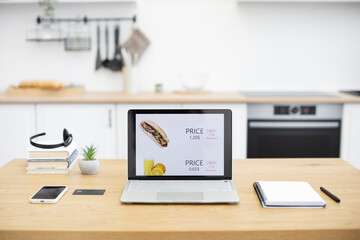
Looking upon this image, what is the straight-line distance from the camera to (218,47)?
142 inches

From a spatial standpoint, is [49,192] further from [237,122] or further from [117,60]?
[117,60]

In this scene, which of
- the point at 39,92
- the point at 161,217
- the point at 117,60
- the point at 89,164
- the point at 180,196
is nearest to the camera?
the point at 161,217

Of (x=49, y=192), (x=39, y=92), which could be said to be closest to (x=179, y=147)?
(x=49, y=192)

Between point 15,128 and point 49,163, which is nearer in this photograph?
point 49,163

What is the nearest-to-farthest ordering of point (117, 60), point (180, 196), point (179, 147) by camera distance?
point (180, 196), point (179, 147), point (117, 60)

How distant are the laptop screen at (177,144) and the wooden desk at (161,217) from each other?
0.13 metres

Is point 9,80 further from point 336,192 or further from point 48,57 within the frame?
point 336,192

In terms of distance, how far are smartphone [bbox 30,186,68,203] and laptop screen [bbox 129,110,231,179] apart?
261mm

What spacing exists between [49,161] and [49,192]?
276mm

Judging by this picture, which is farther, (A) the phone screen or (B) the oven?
(B) the oven

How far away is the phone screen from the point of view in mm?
1229

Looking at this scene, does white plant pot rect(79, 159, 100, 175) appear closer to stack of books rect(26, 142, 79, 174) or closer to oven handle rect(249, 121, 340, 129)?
stack of books rect(26, 142, 79, 174)

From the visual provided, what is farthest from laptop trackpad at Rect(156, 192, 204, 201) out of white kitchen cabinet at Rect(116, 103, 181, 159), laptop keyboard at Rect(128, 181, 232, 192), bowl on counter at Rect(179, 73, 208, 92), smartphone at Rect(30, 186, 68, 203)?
bowl on counter at Rect(179, 73, 208, 92)

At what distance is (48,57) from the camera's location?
3605 millimetres
